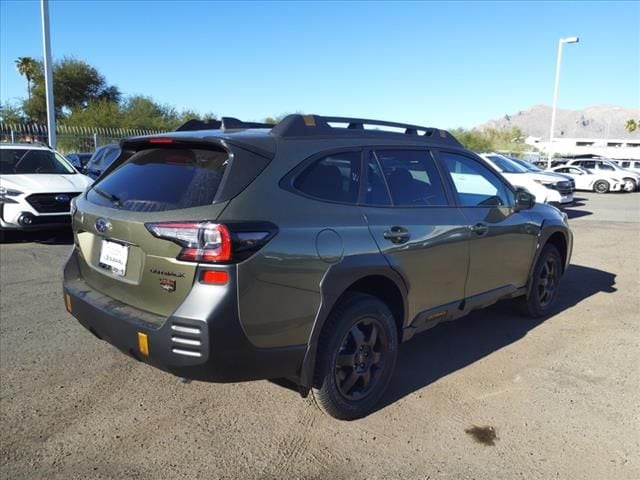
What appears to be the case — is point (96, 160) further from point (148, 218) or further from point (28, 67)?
point (28, 67)

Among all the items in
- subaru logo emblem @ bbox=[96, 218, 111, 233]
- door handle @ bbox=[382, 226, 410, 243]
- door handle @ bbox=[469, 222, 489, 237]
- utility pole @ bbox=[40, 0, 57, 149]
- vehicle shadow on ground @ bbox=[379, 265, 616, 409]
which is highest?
utility pole @ bbox=[40, 0, 57, 149]

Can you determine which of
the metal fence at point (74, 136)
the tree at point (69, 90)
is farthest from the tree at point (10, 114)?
the metal fence at point (74, 136)

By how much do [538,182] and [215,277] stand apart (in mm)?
14435

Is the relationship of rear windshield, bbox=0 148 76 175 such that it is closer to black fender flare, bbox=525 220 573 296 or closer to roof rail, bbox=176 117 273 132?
roof rail, bbox=176 117 273 132

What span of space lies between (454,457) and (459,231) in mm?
1677

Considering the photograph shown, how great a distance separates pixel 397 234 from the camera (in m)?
3.47

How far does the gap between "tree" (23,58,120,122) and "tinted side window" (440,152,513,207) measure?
43173mm

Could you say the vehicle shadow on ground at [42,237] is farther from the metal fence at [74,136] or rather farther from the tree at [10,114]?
the tree at [10,114]

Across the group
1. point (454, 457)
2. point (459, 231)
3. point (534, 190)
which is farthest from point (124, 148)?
point (534, 190)

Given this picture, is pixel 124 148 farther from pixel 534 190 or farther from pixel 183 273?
pixel 534 190

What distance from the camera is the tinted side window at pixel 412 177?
3678 millimetres

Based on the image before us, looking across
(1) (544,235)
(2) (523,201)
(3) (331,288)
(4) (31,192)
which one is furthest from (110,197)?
(4) (31,192)

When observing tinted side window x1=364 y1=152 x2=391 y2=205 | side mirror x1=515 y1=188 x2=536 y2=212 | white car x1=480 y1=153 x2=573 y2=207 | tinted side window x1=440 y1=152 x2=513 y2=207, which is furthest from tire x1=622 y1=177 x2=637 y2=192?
tinted side window x1=364 y1=152 x2=391 y2=205

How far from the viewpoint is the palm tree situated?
1896 inches
